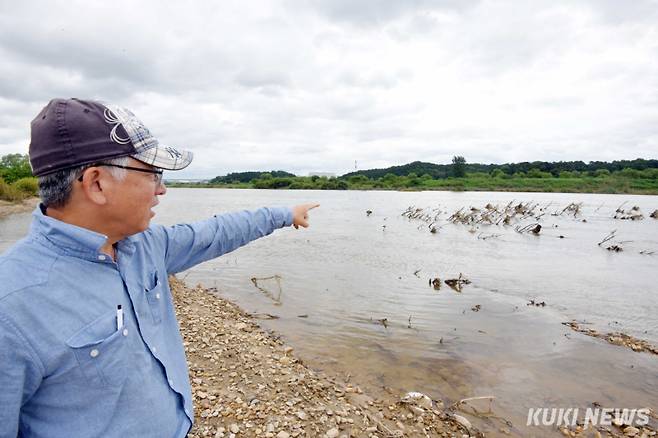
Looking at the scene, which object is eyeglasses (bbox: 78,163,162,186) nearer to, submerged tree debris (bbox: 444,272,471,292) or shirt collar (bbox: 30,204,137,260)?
shirt collar (bbox: 30,204,137,260)

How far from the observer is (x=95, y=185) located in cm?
191

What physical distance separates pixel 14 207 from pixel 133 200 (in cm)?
5242

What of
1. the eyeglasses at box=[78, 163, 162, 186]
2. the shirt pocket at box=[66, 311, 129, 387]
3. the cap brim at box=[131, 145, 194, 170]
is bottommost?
the shirt pocket at box=[66, 311, 129, 387]

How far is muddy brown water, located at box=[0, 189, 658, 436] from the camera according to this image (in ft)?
24.2

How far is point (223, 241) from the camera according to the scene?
9.95ft

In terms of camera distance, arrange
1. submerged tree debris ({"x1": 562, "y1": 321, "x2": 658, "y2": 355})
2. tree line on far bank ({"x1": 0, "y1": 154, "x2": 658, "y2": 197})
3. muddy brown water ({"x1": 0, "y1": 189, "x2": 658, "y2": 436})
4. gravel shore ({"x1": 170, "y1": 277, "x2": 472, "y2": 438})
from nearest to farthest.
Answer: gravel shore ({"x1": 170, "y1": 277, "x2": 472, "y2": 438}) < muddy brown water ({"x1": 0, "y1": 189, "x2": 658, "y2": 436}) < submerged tree debris ({"x1": 562, "y1": 321, "x2": 658, "y2": 355}) < tree line on far bank ({"x1": 0, "y1": 154, "x2": 658, "y2": 197})

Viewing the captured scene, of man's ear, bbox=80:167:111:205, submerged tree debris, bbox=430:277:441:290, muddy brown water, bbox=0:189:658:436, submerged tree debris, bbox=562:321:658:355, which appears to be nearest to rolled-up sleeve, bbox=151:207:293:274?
man's ear, bbox=80:167:111:205

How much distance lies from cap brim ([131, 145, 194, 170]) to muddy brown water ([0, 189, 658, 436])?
19.2ft

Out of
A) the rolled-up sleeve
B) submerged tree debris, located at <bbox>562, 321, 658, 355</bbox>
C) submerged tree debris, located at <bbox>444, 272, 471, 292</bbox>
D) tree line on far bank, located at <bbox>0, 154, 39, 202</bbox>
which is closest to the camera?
the rolled-up sleeve

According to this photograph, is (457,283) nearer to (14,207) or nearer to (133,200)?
(133,200)

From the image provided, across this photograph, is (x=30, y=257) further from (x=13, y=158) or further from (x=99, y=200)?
(x=13, y=158)

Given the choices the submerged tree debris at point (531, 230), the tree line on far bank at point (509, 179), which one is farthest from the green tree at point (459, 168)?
the submerged tree debris at point (531, 230)

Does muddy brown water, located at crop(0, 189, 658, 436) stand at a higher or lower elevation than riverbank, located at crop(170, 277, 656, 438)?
lower

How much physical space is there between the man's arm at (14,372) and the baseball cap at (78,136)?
0.74 meters
